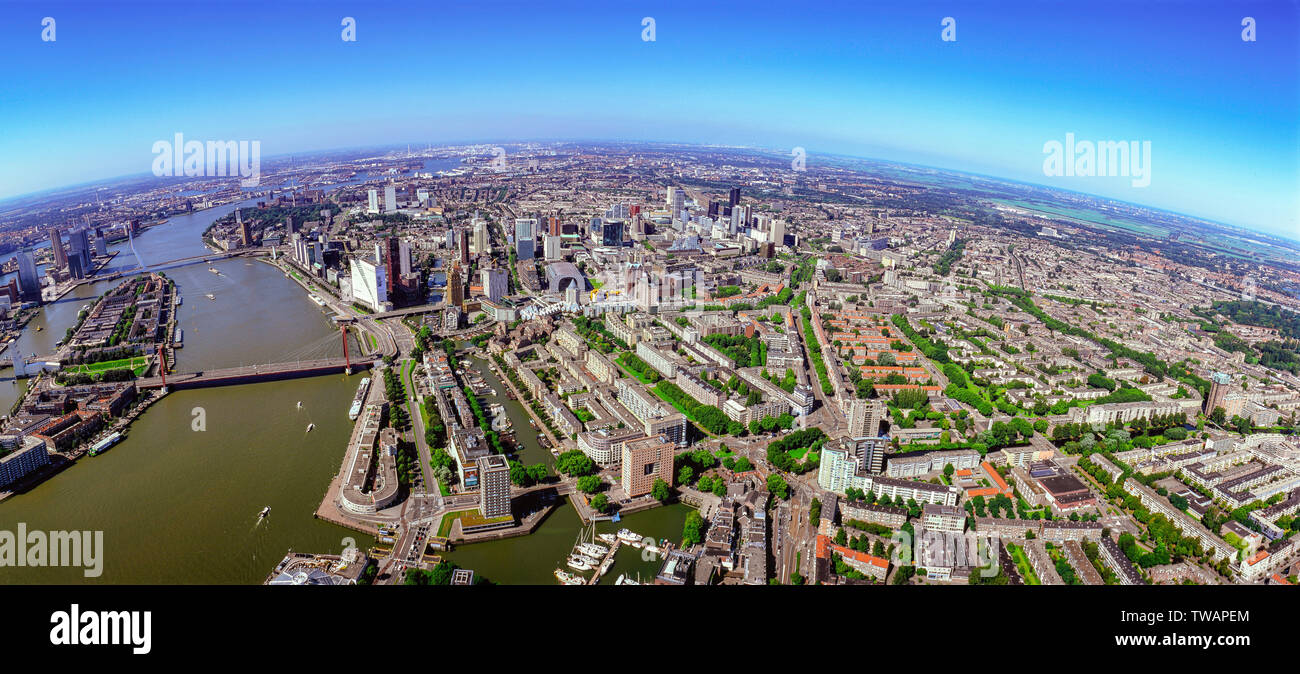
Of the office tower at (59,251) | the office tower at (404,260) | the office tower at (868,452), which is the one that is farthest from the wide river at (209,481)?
the office tower at (59,251)

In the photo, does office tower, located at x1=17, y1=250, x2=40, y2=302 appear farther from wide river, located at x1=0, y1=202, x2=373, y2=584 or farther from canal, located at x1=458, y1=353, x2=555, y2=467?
canal, located at x1=458, y1=353, x2=555, y2=467

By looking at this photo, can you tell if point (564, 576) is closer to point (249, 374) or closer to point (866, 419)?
point (866, 419)

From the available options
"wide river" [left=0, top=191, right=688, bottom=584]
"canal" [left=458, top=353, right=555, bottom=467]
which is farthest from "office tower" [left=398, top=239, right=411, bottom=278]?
"canal" [left=458, top=353, right=555, bottom=467]

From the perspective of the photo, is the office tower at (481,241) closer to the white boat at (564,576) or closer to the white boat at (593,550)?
the white boat at (593,550)
